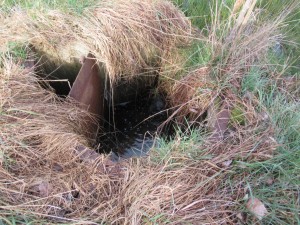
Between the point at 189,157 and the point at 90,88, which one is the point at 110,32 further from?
the point at 189,157

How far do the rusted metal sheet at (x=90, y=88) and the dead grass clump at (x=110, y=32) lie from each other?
0.11 m

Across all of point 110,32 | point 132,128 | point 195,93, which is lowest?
point 132,128

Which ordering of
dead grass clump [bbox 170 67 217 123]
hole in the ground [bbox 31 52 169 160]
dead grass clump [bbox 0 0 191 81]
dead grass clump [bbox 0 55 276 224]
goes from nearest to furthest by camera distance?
dead grass clump [bbox 0 55 276 224] < dead grass clump [bbox 170 67 217 123] < dead grass clump [bbox 0 0 191 81] < hole in the ground [bbox 31 52 169 160]

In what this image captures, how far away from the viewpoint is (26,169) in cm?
155

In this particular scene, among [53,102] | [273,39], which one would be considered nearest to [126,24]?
[53,102]

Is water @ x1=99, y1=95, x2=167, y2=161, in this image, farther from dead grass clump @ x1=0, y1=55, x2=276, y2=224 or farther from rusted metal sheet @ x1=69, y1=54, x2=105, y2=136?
dead grass clump @ x1=0, y1=55, x2=276, y2=224

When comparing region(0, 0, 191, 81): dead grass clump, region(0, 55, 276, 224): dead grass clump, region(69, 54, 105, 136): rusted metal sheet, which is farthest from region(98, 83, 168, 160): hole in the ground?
region(0, 55, 276, 224): dead grass clump

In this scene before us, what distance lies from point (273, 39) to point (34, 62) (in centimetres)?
181

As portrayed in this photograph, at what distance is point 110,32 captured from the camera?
2158mm

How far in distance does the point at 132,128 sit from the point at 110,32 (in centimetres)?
92

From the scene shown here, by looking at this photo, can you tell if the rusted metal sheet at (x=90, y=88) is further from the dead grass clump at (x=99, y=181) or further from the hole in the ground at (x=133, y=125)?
the dead grass clump at (x=99, y=181)

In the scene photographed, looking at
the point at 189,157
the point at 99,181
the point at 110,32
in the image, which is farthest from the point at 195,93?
the point at 99,181

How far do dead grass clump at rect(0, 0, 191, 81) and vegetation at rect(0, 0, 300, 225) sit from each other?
0.13ft

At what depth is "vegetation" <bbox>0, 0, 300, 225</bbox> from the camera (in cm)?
142
